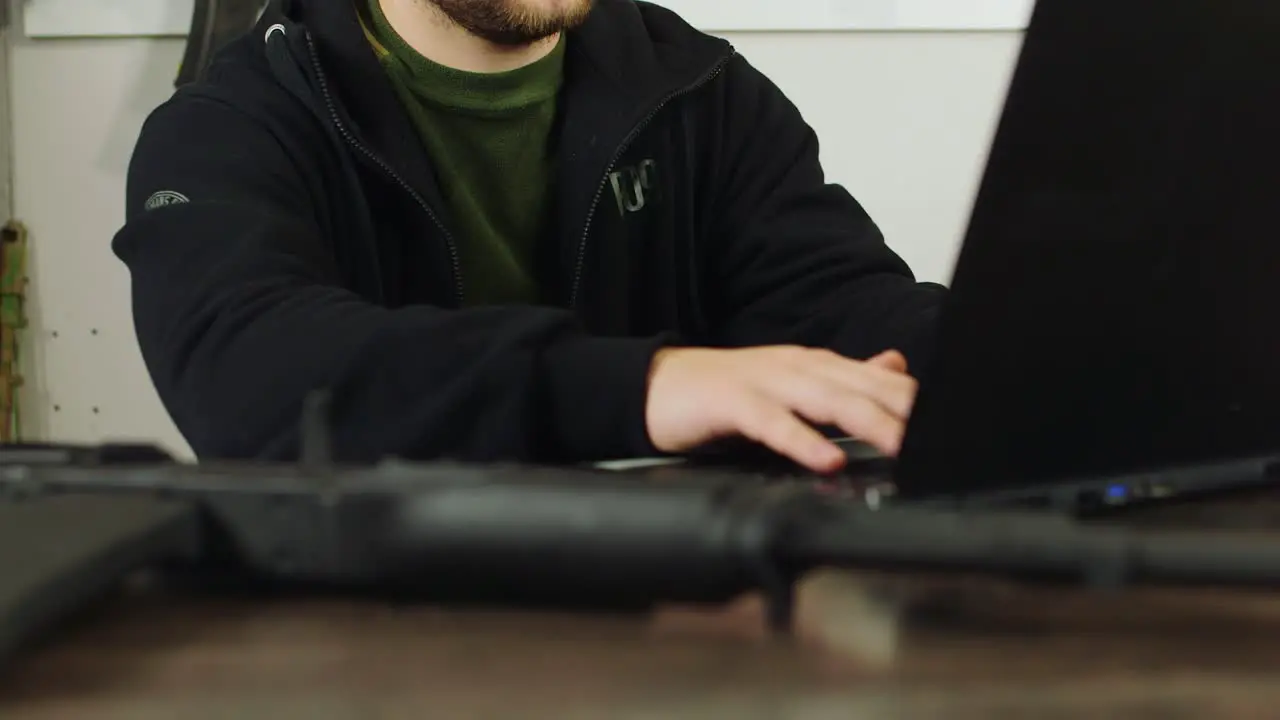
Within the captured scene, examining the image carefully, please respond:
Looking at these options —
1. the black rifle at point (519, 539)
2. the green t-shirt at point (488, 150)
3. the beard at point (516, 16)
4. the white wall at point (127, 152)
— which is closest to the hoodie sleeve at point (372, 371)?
the black rifle at point (519, 539)

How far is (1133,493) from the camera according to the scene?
432 millimetres

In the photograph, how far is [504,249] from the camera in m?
1.06

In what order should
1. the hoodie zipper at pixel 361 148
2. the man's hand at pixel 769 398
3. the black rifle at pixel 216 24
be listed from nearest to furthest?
the man's hand at pixel 769 398, the hoodie zipper at pixel 361 148, the black rifle at pixel 216 24

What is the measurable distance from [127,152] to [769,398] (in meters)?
1.29

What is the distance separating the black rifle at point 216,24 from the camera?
137 cm

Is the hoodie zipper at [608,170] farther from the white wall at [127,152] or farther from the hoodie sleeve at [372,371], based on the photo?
the white wall at [127,152]

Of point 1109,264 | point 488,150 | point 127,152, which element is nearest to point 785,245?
point 488,150

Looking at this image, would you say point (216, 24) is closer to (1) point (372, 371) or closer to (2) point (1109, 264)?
(1) point (372, 371)

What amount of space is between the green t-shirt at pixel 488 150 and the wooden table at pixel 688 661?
28.1 inches

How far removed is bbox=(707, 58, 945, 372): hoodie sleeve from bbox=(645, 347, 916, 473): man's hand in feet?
1.20

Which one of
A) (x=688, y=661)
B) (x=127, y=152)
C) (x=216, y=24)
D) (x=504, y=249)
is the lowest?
(x=688, y=661)

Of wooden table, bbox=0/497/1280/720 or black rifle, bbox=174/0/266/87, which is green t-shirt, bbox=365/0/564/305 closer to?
black rifle, bbox=174/0/266/87

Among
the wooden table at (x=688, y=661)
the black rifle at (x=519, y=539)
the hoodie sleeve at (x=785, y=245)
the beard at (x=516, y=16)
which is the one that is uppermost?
the beard at (x=516, y=16)

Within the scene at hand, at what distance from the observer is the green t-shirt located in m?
1.04
